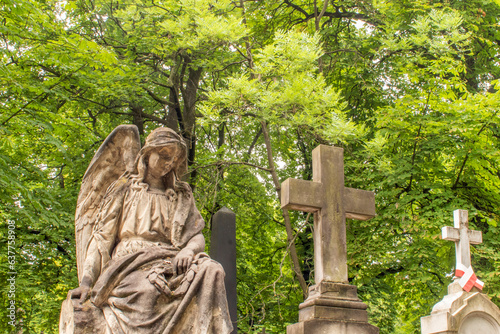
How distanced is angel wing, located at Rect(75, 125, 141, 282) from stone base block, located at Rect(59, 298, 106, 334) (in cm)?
94

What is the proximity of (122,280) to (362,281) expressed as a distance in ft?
20.7

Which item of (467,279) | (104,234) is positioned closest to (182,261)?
(104,234)

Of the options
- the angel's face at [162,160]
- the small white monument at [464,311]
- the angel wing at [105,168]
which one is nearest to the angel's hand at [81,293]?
the angel wing at [105,168]

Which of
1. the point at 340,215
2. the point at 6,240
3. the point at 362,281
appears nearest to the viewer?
the point at 340,215

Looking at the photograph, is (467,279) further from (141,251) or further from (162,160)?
(141,251)

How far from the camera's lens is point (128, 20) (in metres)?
10.7

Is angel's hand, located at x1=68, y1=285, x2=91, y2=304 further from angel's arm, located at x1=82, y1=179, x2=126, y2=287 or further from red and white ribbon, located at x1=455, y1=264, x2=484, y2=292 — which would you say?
red and white ribbon, located at x1=455, y1=264, x2=484, y2=292

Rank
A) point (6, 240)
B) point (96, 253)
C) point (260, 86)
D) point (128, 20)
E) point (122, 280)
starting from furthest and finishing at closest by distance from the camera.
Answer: point (128, 20) → point (6, 240) → point (260, 86) → point (96, 253) → point (122, 280)

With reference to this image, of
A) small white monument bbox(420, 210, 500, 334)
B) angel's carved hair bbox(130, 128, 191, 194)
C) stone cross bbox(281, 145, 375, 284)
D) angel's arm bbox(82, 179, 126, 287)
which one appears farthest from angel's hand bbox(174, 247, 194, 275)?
small white monument bbox(420, 210, 500, 334)

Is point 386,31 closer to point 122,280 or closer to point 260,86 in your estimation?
point 260,86

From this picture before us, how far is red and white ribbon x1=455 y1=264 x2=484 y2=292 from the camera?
6.46 m

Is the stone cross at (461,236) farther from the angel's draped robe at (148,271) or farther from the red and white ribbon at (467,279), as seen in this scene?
the angel's draped robe at (148,271)

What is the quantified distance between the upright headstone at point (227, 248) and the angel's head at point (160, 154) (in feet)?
9.41

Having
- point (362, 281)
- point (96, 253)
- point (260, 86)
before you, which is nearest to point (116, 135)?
point (96, 253)
